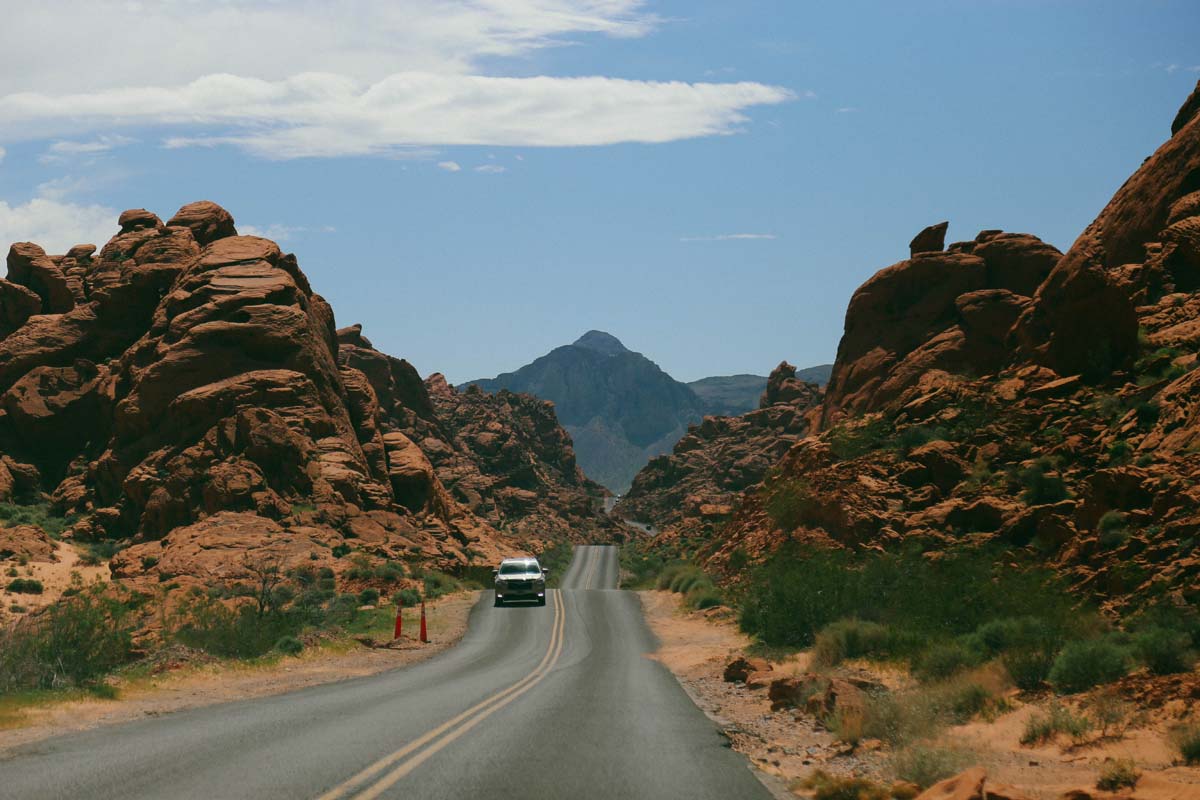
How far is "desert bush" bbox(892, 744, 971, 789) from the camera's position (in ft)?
36.0

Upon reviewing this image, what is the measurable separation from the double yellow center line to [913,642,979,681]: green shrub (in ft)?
24.0

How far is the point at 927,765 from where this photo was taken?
Answer: 1117 cm

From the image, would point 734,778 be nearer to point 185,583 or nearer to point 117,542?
point 185,583

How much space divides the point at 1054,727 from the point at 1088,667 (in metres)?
2.41

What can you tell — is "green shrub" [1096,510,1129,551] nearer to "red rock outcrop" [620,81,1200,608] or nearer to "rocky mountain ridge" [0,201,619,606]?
"red rock outcrop" [620,81,1200,608]

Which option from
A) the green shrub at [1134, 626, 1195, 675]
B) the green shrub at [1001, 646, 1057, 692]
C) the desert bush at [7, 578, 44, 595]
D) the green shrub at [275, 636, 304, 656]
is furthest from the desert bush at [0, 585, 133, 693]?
the desert bush at [7, 578, 44, 595]

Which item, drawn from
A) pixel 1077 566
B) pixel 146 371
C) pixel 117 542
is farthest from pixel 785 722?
pixel 146 371

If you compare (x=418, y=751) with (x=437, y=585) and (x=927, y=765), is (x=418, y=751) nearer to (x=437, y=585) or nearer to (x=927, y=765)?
(x=927, y=765)

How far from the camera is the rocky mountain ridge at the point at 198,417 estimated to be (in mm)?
55531

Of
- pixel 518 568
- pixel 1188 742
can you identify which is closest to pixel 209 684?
pixel 1188 742

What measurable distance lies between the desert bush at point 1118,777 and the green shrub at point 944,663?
8.08 m

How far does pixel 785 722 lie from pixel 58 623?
48.7 feet

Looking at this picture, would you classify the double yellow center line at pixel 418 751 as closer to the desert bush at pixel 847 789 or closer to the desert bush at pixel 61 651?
the desert bush at pixel 847 789

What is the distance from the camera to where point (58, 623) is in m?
21.5
